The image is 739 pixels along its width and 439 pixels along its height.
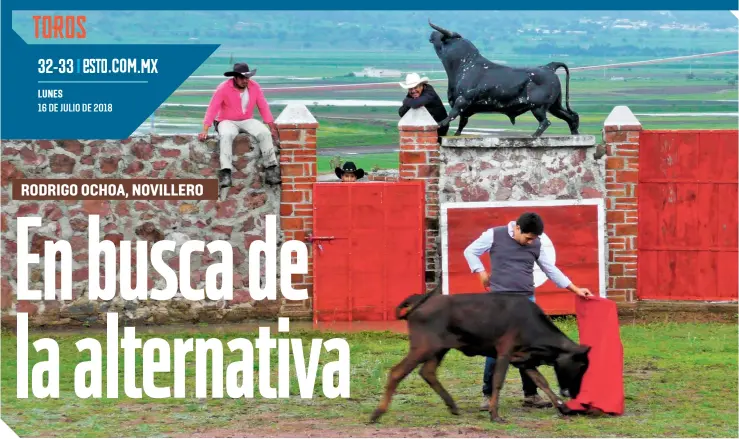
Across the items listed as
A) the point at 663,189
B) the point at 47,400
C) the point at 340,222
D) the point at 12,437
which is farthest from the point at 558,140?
the point at 12,437

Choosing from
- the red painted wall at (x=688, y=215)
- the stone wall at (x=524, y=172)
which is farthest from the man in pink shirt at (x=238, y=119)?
the red painted wall at (x=688, y=215)

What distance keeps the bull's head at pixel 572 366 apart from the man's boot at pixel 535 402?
0.41m

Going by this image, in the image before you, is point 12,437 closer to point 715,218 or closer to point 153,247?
point 153,247

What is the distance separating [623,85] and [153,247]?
173 feet

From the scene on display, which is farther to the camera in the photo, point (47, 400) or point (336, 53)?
point (336, 53)

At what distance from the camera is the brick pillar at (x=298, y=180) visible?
699 inches

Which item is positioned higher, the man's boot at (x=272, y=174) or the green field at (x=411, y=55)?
the green field at (x=411, y=55)

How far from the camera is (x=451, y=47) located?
61.6 ft

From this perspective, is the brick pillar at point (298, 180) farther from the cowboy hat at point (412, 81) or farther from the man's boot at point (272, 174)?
the cowboy hat at point (412, 81)

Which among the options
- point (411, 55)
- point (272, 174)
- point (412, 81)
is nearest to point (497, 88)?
point (412, 81)

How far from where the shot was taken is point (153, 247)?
17641mm

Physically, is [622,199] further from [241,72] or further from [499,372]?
[499,372]

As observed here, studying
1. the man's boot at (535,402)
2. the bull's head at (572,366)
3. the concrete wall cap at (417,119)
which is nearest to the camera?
the bull's head at (572,366)

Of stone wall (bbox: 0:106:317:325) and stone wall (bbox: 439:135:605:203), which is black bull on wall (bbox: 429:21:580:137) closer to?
stone wall (bbox: 439:135:605:203)
